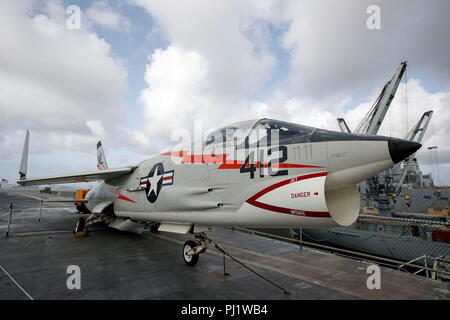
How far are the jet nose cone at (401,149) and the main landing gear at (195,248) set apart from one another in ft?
14.7

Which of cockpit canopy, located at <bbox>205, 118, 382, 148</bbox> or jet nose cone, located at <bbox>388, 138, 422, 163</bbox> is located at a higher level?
cockpit canopy, located at <bbox>205, 118, 382, 148</bbox>

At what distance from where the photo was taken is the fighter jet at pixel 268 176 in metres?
3.41

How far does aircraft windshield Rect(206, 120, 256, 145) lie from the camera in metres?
4.57

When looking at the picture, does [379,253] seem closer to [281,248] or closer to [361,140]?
[281,248]

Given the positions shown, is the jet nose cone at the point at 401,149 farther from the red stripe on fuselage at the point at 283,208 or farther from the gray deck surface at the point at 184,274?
the gray deck surface at the point at 184,274

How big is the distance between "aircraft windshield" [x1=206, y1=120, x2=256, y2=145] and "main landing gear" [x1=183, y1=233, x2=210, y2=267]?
2553mm

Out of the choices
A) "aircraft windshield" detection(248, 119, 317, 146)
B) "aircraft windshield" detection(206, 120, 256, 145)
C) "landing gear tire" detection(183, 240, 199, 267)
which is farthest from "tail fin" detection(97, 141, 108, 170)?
"aircraft windshield" detection(248, 119, 317, 146)

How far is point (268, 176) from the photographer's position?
13.1 ft

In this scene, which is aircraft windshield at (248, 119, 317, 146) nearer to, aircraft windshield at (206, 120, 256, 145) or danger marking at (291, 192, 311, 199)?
aircraft windshield at (206, 120, 256, 145)

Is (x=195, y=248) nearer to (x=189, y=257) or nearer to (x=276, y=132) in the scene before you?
(x=189, y=257)
